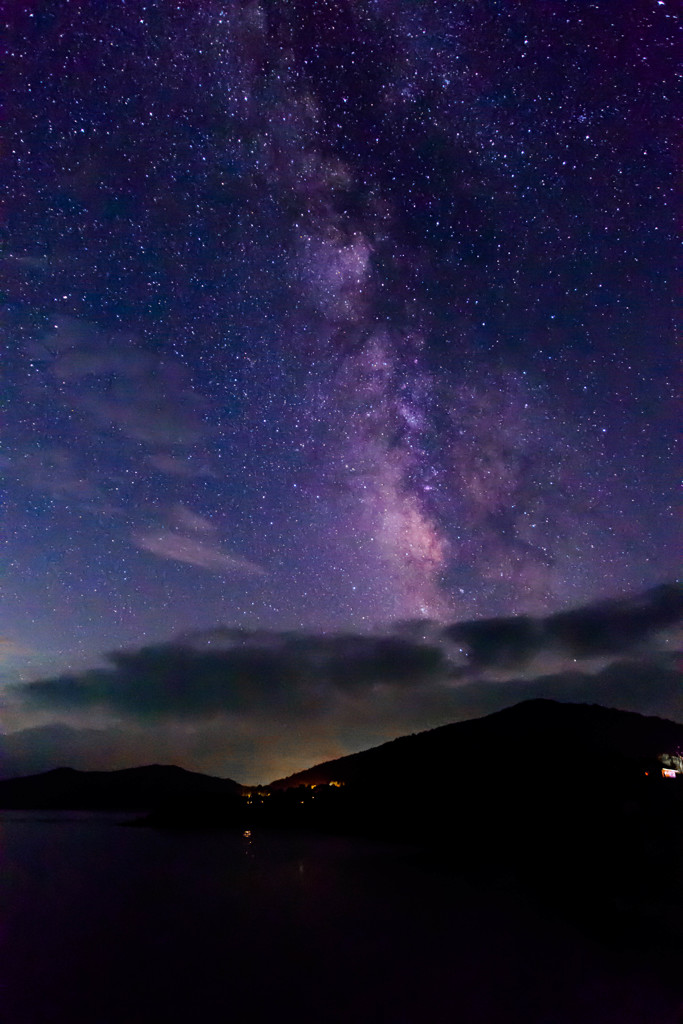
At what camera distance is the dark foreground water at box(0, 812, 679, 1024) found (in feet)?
56.7

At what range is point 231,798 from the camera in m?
126

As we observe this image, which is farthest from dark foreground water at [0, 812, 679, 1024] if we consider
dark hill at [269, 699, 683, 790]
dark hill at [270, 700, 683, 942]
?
dark hill at [269, 699, 683, 790]

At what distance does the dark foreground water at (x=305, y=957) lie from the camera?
17297mm

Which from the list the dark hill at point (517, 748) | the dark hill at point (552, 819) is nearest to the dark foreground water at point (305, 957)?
the dark hill at point (552, 819)

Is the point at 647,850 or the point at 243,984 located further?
the point at 647,850

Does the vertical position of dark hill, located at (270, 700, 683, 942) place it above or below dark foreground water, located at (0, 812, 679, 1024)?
above

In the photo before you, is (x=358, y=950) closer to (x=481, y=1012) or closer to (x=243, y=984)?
(x=243, y=984)

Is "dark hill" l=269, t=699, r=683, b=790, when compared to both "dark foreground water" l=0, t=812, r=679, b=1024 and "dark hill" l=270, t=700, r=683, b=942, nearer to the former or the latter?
"dark hill" l=270, t=700, r=683, b=942

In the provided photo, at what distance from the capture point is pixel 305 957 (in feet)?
77.2

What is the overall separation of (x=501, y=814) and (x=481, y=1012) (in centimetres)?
5792

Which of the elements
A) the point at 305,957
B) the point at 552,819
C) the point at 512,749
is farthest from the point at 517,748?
the point at 305,957

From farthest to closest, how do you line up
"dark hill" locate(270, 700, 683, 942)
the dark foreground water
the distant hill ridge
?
the distant hill ridge < "dark hill" locate(270, 700, 683, 942) < the dark foreground water

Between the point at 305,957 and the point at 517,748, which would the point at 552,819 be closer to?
the point at 305,957

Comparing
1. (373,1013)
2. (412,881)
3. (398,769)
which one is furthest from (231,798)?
(373,1013)
